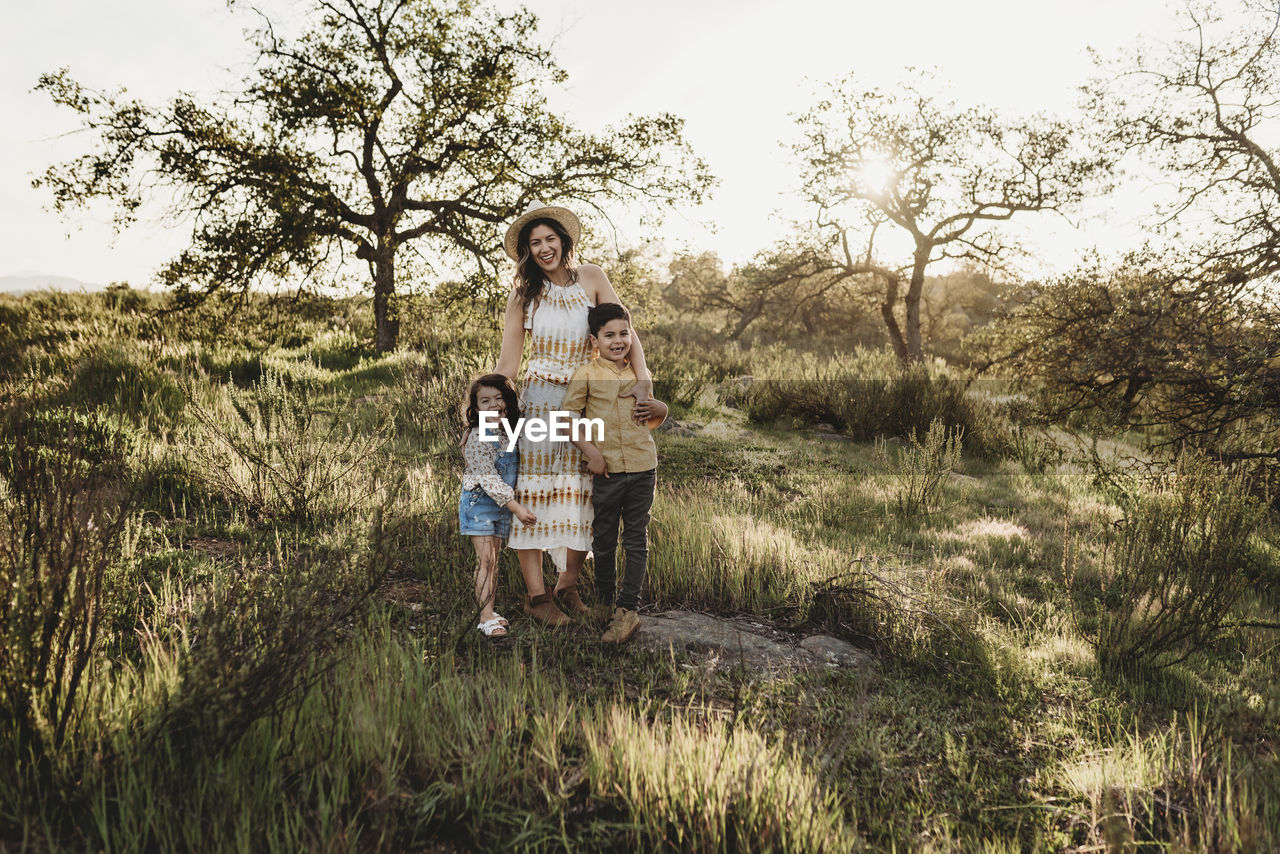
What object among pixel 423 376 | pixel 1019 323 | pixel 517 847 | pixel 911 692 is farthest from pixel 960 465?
pixel 517 847

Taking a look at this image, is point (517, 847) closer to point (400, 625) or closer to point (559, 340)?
point (400, 625)

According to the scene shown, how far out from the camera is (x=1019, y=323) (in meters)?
10.3

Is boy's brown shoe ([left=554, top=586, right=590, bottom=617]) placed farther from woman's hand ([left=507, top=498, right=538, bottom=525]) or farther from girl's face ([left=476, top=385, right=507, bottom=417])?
girl's face ([left=476, top=385, right=507, bottom=417])

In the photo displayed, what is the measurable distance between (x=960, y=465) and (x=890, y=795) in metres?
6.91

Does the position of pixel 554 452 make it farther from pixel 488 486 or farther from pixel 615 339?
pixel 615 339

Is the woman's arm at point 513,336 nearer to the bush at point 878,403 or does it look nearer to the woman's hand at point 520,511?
the woman's hand at point 520,511

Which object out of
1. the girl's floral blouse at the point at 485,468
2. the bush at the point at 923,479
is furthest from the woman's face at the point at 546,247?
the bush at the point at 923,479

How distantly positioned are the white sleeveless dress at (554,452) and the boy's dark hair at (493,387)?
0.26ft

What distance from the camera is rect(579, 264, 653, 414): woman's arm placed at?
319cm

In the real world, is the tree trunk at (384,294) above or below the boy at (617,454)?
above

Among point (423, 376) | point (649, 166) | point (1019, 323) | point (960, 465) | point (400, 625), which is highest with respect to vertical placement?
point (649, 166)

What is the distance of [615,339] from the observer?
3270 millimetres

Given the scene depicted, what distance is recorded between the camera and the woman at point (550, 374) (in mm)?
3348

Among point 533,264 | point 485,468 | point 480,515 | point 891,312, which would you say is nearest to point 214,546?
point 480,515
